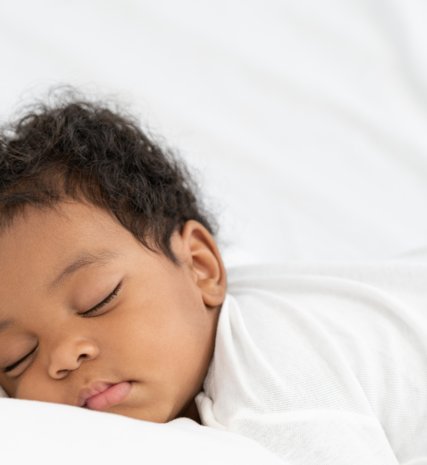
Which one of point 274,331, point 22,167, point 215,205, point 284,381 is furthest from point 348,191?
point 22,167

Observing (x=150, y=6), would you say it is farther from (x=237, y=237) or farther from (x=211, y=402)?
(x=211, y=402)

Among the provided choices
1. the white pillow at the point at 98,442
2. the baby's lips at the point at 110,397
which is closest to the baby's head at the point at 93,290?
the baby's lips at the point at 110,397

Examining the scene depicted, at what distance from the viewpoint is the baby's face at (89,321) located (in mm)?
896

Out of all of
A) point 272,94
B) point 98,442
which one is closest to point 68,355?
point 98,442

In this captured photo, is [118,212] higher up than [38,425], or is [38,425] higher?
[118,212]

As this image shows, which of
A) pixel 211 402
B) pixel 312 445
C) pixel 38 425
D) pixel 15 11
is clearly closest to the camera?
pixel 38 425

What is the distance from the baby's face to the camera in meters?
0.90

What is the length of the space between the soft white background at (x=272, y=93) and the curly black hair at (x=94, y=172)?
389mm

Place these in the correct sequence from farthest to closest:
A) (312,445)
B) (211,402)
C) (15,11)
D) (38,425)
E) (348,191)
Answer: (15,11) → (348,191) → (211,402) → (312,445) → (38,425)

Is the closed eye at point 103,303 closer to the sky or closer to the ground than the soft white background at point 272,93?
closer to the ground

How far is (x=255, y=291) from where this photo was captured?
3.92 ft

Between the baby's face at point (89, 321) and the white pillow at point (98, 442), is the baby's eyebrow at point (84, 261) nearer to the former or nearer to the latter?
the baby's face at point (89, 321)

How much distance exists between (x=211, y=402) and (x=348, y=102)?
1.05 metres

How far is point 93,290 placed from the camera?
0.91 m
